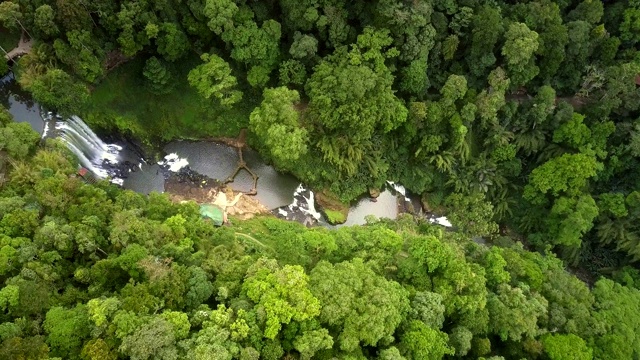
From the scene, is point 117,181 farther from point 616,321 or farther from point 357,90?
point 616,321

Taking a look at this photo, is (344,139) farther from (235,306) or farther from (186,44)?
(235,306)

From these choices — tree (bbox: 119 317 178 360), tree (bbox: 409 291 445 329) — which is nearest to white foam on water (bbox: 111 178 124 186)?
tree (bbox: 119 317 178 360)

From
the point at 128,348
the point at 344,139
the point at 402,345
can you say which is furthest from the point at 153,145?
the point at 402,345

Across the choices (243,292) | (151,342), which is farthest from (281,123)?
(151,342)

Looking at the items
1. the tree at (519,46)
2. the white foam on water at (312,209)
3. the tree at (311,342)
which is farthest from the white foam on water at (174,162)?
the tree at (519,46)

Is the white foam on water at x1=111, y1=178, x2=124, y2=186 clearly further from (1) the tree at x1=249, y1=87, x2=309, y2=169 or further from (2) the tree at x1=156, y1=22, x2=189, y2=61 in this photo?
(1) the tree at x1=249, y1=87, x2=309, y2=169

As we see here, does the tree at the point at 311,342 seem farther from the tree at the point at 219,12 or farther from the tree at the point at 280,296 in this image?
the tree at the point at 219,12
